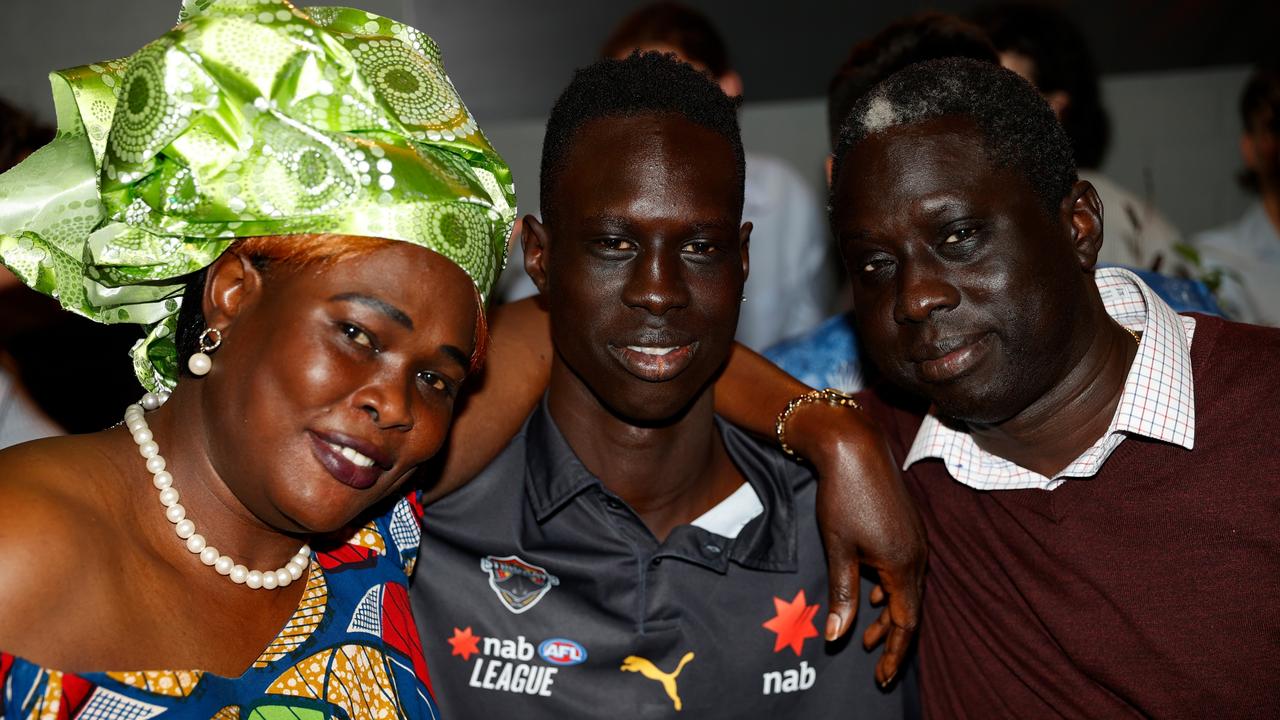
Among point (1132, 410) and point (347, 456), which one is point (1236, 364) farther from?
point (347, 456)

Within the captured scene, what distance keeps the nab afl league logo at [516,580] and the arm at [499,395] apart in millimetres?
159

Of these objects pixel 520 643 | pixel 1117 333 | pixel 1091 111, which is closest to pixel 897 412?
pixel 1117 333

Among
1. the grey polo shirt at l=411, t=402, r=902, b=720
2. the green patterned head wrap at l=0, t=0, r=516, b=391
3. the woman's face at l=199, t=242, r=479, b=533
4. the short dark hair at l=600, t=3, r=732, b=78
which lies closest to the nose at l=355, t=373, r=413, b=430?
the woman's face at l=199, t=242, r=479, b=533

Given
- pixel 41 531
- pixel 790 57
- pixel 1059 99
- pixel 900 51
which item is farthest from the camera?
pixel 790 57

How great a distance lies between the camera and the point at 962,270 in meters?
1.80

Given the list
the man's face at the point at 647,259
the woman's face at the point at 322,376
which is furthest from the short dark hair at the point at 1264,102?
the woman's face at the point at 322,376

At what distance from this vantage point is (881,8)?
4273mm

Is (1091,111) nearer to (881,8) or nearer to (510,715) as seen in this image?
(881,8)

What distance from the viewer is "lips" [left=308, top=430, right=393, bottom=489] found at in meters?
1.44

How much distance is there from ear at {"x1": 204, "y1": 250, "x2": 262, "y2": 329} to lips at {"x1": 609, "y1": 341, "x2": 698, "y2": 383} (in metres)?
0.64

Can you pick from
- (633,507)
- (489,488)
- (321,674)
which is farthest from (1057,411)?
(321,674)

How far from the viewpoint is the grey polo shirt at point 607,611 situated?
1.95m

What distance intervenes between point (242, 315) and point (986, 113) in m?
1.23

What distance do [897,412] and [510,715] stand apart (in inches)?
37.9
